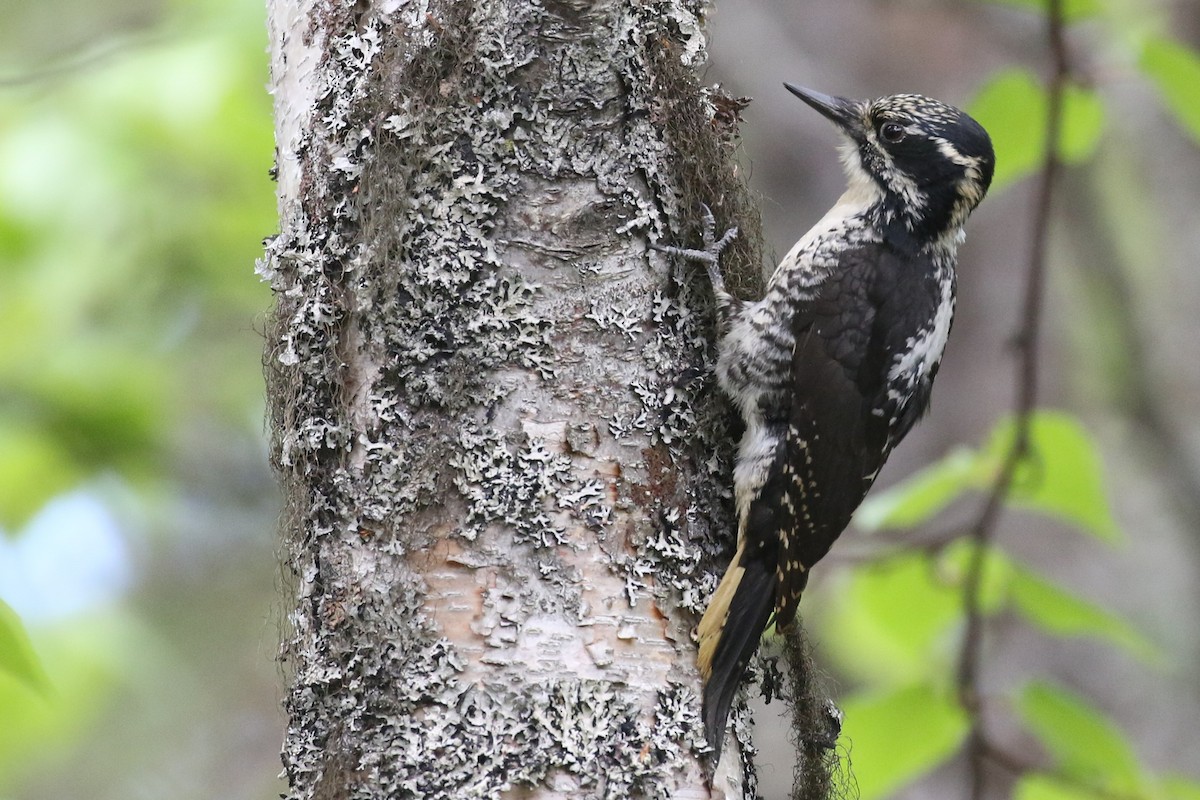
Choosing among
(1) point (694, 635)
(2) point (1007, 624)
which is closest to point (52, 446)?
→ (1) point (694, 635)

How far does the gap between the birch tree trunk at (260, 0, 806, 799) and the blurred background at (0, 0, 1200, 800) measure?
3.62ft

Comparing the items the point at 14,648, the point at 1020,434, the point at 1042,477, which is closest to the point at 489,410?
the point at 14,648

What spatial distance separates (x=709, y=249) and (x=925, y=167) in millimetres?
989

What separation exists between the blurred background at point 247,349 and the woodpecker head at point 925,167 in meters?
0.22

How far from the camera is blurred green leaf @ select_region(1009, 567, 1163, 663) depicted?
2.65 metres

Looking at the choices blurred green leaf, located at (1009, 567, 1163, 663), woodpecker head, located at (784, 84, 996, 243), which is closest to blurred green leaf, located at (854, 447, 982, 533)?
blurred green leaf, located at (1009, 567, 1163, 663)

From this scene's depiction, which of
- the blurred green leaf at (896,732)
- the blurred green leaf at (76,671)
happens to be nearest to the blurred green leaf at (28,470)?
the blurred green leaf at (76,671)

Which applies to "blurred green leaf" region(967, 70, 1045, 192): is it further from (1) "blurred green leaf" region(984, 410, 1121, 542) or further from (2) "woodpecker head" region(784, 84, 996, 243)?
(1) "blurred green leaf" region(984, 410, 1121, 542)

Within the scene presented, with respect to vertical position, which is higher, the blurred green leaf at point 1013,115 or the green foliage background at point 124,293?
the green foliage background at point 124,293

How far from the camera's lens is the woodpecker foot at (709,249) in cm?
226

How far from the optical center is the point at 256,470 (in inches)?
230

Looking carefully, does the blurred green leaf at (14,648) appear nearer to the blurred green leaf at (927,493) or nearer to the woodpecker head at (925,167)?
the blurred green leaf at (927,493)

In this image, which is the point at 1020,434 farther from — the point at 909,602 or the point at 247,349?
the point at 247,349

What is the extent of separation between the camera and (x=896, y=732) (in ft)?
8.96
